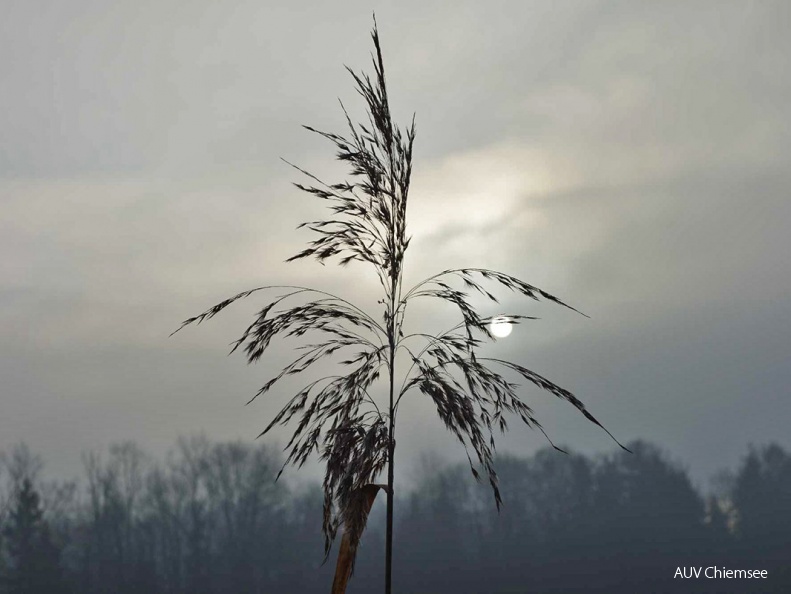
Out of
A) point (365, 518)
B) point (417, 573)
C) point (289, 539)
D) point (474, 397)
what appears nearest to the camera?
point (365, 518)

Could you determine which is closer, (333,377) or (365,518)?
(365,518)

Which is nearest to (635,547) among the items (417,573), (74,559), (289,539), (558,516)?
(558,516)

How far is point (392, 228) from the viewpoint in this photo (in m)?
4.15

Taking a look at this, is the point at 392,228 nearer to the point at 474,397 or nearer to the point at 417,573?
the point at 474,397

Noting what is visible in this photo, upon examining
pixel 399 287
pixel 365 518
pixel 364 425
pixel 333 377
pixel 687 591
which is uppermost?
pixel 399 287

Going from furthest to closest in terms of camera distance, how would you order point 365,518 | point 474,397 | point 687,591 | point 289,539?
point 687,591 < point 289,539 < point 474,397 < point 365,518

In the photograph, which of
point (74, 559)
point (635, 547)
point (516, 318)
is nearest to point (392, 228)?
point (516, 318)

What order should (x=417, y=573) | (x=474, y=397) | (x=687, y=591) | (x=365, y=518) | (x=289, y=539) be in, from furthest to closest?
(x=687, y=591) → (x=417, y=573) → (x=289, y=539) → (x=474, y=397) → (x=365, y=518)

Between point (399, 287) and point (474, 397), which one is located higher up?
point (399, 287)

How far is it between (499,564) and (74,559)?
1754 cm

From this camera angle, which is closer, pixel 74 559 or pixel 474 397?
pixel 474 397

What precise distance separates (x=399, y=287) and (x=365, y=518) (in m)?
1.21

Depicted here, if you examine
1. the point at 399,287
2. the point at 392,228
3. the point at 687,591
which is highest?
the point at 392,228

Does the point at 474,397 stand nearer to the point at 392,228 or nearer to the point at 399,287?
the point at 399,287
